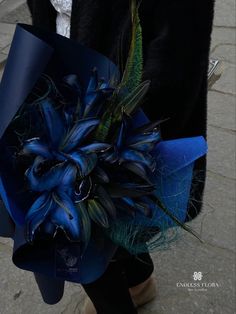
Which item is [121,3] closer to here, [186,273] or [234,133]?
[186,273]

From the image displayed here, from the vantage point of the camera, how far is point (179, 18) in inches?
42.6

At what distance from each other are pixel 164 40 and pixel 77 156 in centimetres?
37

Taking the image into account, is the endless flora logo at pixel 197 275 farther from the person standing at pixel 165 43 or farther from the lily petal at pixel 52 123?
the lily petal at pixel 52 123

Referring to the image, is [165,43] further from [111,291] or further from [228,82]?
[228,82]

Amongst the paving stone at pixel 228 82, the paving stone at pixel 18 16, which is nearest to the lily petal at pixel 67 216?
the paving stone at pixel 228 82

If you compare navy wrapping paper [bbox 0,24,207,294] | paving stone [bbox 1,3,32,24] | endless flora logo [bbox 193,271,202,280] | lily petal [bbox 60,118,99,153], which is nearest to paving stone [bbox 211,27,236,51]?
paving stone [bbox 1,3,32,24]

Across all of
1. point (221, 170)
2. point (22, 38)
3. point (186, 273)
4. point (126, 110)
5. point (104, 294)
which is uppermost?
point (22, 38)

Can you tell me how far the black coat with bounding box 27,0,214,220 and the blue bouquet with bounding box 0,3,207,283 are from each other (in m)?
0.14

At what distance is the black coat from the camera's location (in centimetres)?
109

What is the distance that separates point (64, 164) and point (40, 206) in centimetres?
9

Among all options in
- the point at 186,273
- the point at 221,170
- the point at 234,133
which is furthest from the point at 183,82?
the point at 234,133

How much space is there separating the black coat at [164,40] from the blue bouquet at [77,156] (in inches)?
5.5

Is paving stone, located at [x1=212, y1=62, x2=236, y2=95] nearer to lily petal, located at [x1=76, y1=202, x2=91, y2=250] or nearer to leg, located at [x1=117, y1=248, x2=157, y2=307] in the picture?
leg, located at [x1=117, y1=248, x2=157, y2=307]

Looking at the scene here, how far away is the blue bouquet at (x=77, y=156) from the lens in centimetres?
91
